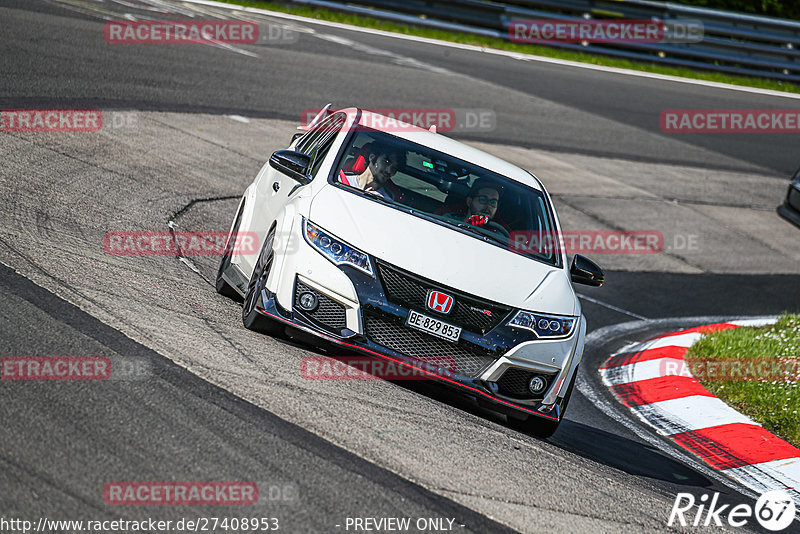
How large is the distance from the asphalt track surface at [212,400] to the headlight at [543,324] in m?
0.65

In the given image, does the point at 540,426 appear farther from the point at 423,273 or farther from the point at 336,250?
the point at 336,250

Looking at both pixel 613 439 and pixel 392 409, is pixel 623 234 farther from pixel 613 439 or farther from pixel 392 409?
pixel 392 409

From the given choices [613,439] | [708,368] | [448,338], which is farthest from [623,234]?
[448,338]

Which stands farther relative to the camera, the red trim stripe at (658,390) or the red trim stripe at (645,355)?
the red trim stripe at (645,355)

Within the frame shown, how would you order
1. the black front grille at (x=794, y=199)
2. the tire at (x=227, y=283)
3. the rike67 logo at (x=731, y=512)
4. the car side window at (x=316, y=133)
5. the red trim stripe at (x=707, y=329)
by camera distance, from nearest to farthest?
the rike67 logo at (x=731, y=512) → the tire at (x=227, y=283) → the car side window at (x=316, y=133) → the red trim stripe at (x=707, y=329) → the black front grille at (x=794, y=199)

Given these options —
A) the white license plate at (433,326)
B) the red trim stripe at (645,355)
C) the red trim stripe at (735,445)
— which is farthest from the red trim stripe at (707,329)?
the white license plate at (433,326)

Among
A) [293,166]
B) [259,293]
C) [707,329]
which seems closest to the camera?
[259,293]

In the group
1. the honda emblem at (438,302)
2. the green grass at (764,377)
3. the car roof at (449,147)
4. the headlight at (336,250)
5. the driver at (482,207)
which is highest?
the car roof at (449,147)

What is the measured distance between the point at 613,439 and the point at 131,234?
4200mm

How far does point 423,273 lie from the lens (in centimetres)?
591

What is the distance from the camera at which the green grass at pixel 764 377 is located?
25.5 feet

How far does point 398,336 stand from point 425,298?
0.90 ft

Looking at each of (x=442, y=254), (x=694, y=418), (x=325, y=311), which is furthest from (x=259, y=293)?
(x=694, y=418)

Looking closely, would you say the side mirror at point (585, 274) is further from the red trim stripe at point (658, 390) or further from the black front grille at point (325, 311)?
the black front grille at point (325, 311)
